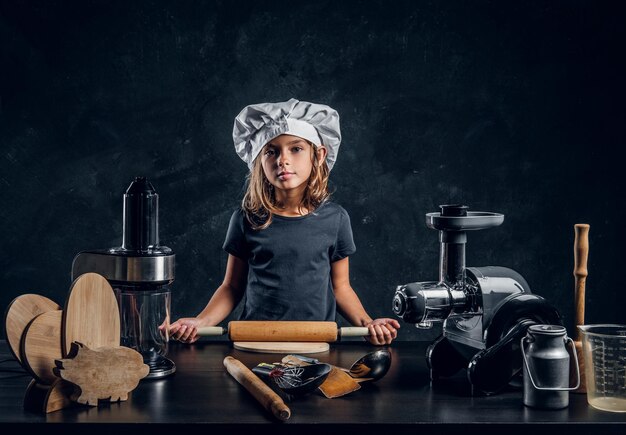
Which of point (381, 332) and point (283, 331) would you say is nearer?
point (283, 331)

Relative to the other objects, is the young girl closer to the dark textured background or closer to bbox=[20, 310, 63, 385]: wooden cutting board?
the dark textured background

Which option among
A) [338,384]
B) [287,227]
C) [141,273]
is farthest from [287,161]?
[338,384]

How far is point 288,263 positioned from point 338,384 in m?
1.11

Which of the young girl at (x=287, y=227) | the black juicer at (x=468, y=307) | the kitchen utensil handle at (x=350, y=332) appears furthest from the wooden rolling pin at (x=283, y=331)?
the young girl at (x=287, y=227)

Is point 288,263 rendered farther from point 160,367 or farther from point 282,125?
point 160,367

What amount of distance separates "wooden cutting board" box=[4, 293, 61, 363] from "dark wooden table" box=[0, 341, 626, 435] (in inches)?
4.0

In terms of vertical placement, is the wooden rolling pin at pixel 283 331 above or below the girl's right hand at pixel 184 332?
above

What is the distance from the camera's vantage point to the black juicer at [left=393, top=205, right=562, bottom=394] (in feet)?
4.66

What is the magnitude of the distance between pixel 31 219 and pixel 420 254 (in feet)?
5.56

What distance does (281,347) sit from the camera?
1.73 m

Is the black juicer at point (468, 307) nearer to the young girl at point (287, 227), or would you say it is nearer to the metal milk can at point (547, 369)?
the metal milk can at point (547, 369)

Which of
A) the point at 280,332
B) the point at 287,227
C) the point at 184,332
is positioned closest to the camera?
the point at 280,332

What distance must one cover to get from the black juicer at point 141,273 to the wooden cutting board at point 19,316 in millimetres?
144

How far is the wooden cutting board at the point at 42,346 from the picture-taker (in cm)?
129
